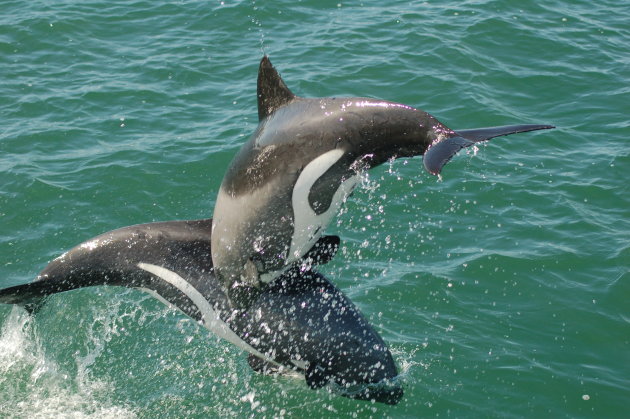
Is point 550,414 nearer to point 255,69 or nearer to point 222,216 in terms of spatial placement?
point 222,216

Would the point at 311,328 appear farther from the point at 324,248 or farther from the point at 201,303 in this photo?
the point at 201,303

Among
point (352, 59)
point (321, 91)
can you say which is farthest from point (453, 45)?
point (321, 91)

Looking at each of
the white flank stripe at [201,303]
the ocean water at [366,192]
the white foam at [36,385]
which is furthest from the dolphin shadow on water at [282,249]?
the white foam at [36,385]

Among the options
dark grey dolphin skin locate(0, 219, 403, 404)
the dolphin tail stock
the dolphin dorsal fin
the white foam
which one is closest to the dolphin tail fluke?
dark grey dolphin skin locate(0, 219, 403, 404)

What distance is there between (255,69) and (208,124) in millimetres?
2424

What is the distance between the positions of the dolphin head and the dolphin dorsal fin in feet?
6.92

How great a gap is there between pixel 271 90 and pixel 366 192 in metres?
5.75

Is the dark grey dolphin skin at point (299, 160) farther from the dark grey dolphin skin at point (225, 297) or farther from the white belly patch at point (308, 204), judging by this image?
the dark grey dolphin skin at point (225, 297)

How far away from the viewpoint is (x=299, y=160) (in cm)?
827

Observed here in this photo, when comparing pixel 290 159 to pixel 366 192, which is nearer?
pixel 290 159

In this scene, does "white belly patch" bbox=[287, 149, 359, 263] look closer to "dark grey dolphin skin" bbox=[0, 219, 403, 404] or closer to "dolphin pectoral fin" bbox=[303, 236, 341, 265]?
"dolphin pectoral fin" bbox=[303, 236, 341, 265]

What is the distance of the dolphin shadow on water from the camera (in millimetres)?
8062

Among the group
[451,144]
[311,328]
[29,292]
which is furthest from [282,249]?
[29,292]

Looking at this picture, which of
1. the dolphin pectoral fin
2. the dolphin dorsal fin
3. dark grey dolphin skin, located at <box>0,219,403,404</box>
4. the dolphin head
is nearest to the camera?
the dolphin dorsal fin
